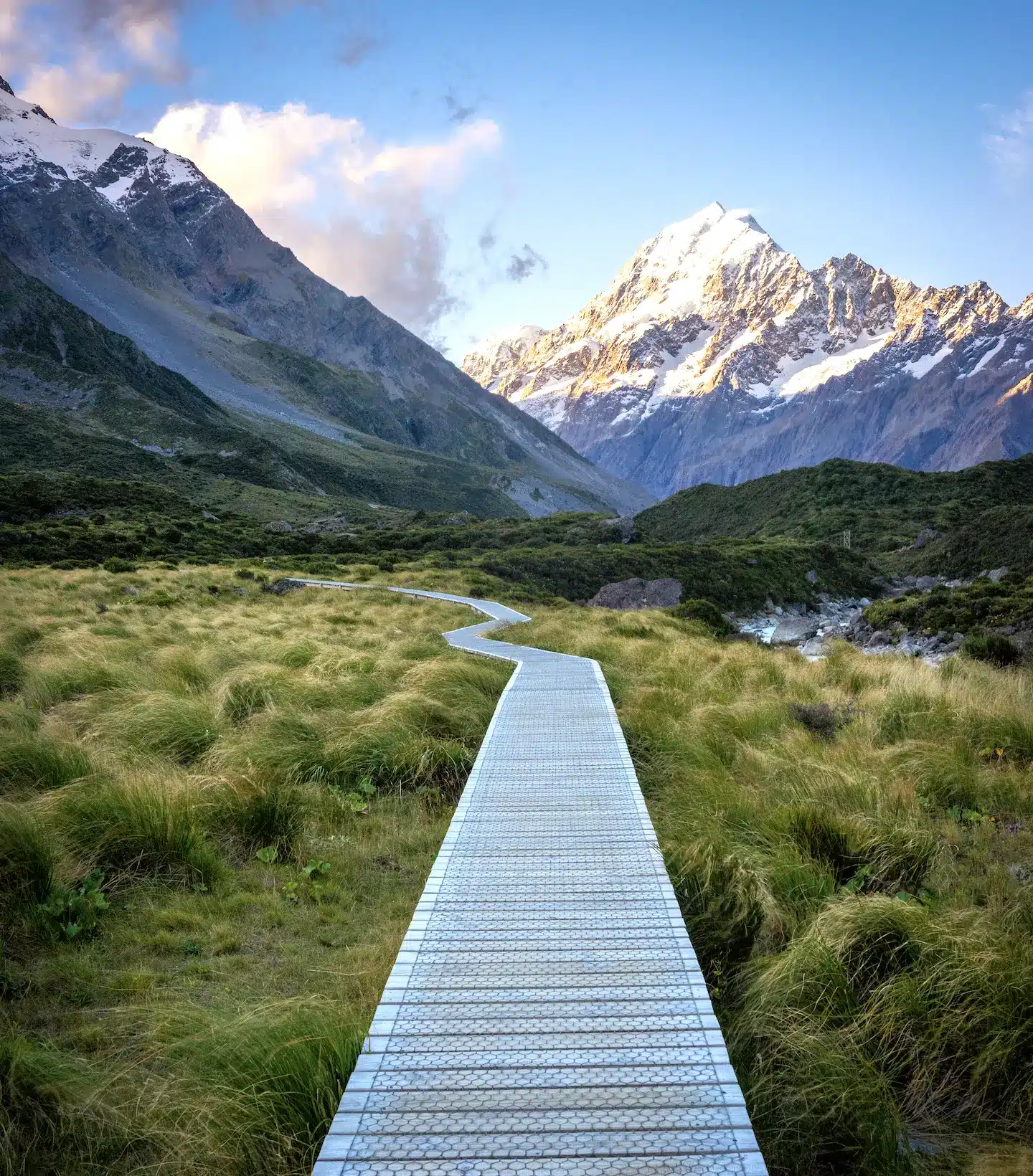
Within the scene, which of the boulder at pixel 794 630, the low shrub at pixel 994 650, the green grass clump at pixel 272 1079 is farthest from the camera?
the boulder at pixel 794 630

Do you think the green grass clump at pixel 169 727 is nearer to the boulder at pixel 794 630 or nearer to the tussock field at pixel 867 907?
the tussock field at pixel 867 907

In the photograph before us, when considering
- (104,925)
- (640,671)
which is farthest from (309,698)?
(640,671)

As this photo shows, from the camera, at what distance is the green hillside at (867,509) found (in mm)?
61625

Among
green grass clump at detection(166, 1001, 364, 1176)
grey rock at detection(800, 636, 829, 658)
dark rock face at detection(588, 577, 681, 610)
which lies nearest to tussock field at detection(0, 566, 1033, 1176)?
green grass clump at detection(166, 1001, 364, 1176)

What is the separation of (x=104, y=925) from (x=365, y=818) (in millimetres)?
2261

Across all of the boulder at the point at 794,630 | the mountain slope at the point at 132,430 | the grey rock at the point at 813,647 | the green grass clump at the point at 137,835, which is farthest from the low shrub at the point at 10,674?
the mountain slope at the point at 132,430

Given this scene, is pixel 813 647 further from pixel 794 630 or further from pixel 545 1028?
pixel 545 1028

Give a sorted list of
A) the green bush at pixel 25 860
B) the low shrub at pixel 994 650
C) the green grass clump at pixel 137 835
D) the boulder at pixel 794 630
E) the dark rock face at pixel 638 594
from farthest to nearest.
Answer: the dark rock face at pixel 638 594 < the boulder at pixel 794 630 < the low shrub at pixel 994 650 < the green grass clump at pixel 137 835 < the green bush at pixel 25 860

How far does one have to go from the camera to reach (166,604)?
852 inches

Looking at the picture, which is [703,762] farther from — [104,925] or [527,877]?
[104,925]

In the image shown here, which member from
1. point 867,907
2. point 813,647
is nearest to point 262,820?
point 867,907

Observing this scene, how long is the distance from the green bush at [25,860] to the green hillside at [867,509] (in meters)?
56.4

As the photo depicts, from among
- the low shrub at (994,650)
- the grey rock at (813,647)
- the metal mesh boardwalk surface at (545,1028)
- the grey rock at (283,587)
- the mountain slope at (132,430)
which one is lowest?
the grey rock at (283,587)

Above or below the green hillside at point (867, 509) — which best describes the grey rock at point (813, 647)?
below
